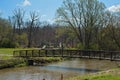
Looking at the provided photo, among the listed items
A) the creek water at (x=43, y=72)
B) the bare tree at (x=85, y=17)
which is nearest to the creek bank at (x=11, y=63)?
the creek water at (x=43, y=72)

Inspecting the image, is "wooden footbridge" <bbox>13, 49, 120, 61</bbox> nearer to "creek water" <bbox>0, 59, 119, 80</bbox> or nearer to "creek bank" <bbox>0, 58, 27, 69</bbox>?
"creek water" <bbox>0, 59, 119, 80</bbox>

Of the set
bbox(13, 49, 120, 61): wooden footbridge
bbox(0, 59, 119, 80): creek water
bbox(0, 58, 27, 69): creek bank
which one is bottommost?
bbox(0, 59, 119, 80): creek water

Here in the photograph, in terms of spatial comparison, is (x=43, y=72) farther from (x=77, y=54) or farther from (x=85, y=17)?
(x=85, y=17)

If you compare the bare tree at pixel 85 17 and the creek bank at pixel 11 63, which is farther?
the bare tree at pixel 85 17

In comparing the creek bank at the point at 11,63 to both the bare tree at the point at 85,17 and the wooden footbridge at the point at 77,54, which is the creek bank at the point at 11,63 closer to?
the wooden footbridge at the point at 77,54

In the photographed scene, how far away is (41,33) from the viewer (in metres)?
112

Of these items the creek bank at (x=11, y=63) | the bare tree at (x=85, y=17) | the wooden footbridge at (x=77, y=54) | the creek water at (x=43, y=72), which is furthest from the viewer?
the bare tree at (x=85, y=17)

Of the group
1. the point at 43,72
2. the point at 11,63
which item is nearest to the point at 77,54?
the point at 11,63

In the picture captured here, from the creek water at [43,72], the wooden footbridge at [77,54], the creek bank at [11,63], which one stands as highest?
the wooden footbridge at [77,54]

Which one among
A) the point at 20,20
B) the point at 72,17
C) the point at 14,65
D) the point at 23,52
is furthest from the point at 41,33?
the point at 14,65

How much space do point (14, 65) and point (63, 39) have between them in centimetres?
6944

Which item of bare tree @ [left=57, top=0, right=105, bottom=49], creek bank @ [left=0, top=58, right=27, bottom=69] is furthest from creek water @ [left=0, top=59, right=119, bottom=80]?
bare tree @ [left=57, top=0, right=105, bottom=49]

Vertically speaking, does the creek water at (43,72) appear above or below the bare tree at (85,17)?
below

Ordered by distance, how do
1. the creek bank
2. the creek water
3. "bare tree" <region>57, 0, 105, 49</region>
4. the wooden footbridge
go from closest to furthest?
the creek water < the creek bank < the wooden footbridge < "bare tree" <region>57, 0, 105, 49</region>
